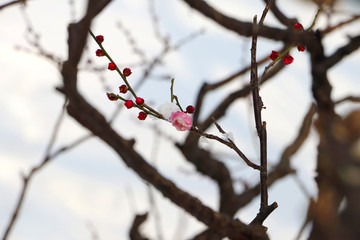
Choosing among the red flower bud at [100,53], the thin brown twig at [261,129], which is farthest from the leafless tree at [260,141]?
the red flower bud at [100,53]

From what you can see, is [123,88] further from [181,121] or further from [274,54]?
[274,54]

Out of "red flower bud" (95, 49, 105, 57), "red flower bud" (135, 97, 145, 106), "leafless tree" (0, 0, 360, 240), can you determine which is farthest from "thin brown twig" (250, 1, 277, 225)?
"red flower bud" (95, 49, 105, 57)

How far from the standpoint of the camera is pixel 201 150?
3.95 metres

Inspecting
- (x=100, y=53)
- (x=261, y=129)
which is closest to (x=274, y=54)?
(x=261, y=129)

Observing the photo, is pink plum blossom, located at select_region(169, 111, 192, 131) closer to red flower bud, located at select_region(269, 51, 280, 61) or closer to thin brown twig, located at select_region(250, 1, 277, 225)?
thin brown twig, located at select_region(250, 1, 277, 225)

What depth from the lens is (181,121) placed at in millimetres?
1376

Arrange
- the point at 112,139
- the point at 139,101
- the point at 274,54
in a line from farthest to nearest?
the point at 112,139
the point at 274,54
the point at 139,101

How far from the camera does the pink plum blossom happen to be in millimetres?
1378

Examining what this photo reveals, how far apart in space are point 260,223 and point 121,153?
1.08m

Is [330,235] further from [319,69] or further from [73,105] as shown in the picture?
[73,105]

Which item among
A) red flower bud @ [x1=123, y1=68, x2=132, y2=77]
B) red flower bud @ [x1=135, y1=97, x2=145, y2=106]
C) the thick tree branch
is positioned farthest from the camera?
the thick tree branch

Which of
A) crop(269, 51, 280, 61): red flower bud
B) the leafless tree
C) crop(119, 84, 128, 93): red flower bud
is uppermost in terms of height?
the leafless tree

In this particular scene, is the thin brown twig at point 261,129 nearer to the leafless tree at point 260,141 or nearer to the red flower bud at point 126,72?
the leafless tree at point 260,141

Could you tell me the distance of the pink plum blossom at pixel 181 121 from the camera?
4.52 ft
